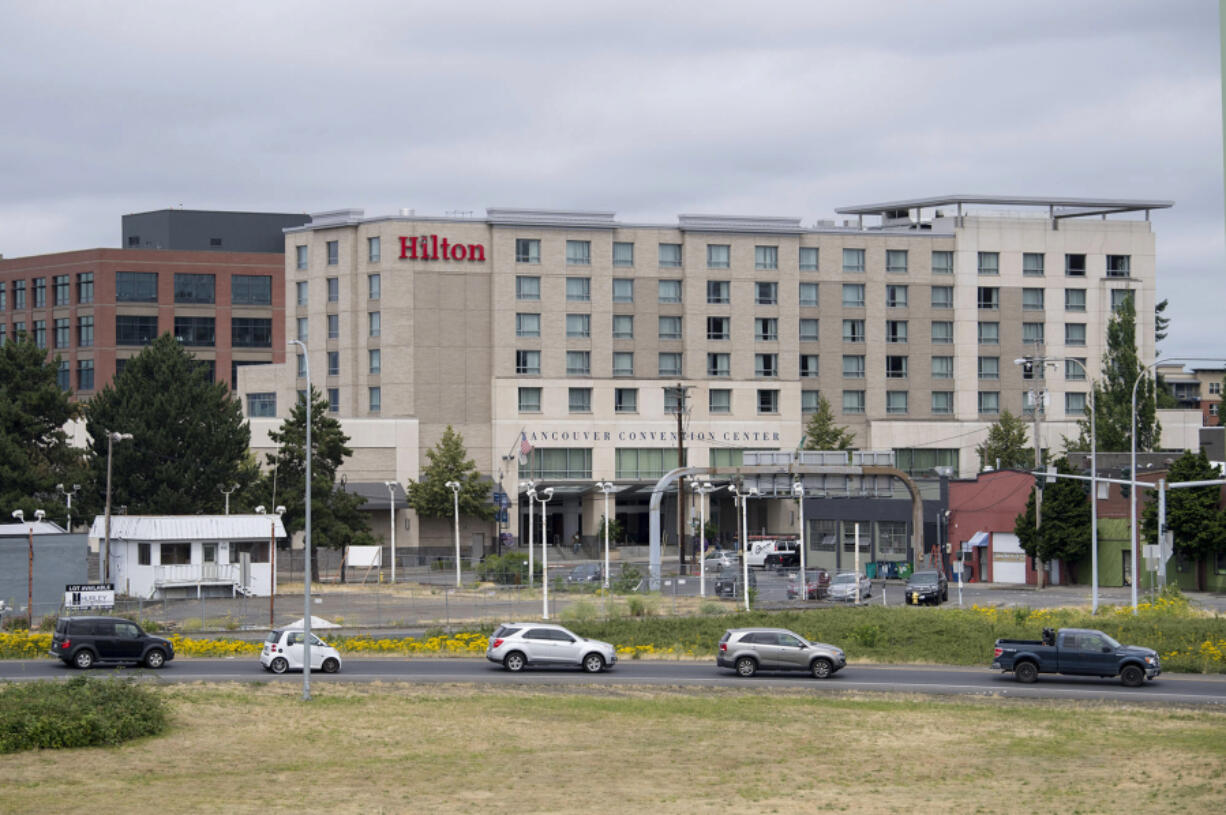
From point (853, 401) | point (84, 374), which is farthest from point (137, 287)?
point (853, 401)

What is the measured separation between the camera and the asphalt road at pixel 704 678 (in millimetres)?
42750

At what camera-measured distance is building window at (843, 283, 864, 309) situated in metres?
123

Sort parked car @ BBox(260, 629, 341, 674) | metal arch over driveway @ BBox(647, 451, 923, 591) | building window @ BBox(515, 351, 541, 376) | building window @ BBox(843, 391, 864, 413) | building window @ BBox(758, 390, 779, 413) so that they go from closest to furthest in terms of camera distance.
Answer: parked car @ BBox(260, 629, 341, 674), metal arch over driveway @ BBox(647, 451, 923, 591), building window @ BBox(515, 351, 541, 376), building window @ BBox(758, 390, 779, 413), building window @ BBox(843, 391, 864, 413)

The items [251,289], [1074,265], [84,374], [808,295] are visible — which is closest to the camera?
[808,295]

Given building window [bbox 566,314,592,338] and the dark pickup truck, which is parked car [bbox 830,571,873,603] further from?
building window [bbox 566,314,592,338]

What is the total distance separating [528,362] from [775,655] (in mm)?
71137

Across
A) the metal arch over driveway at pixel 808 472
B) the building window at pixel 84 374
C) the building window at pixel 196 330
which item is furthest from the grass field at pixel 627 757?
the building window at pixel 84 374

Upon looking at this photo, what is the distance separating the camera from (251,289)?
134 meters

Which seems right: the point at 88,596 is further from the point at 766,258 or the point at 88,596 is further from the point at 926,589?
the point at 766,258

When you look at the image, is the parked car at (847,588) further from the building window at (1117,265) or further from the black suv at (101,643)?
the building window at (1117,265)

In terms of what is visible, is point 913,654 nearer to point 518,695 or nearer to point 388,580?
point 518,695

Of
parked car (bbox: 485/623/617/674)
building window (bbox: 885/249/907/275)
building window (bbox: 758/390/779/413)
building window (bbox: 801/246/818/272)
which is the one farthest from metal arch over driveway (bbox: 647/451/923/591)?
building window (bbox: 885/249/907/275)

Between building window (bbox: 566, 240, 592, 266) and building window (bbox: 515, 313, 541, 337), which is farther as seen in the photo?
building window (bbox: 566, 240, 592, 266)

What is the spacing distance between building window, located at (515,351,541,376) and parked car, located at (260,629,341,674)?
70.3 meters
